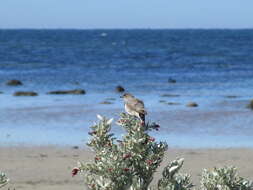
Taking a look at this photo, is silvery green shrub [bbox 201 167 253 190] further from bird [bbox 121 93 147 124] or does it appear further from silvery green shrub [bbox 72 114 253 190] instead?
bird [bbox 121 93 147 124]

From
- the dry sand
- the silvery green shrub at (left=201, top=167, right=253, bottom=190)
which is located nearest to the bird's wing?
the silvery green shrub at (left=201, top=167, right=253, bottom=190)

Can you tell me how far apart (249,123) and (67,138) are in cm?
679

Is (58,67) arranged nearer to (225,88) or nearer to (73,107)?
(225,88)

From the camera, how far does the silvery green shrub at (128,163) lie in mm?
5648

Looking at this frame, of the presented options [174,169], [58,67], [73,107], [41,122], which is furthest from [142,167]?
[58,67]

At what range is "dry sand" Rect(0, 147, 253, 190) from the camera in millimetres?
15930

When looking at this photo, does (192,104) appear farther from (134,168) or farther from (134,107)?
(134,168)

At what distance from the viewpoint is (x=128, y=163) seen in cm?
587

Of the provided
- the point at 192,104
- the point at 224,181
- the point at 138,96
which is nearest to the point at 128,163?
the point at 224,181

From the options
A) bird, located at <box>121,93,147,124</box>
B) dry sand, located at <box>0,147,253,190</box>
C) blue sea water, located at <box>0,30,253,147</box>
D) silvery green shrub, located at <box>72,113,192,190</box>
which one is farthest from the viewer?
blue sea water, located at <box>0,30,253,147</box>

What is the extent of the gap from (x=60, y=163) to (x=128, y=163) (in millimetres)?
12310

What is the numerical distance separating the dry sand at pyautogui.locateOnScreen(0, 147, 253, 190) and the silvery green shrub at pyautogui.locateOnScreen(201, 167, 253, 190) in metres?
9.50

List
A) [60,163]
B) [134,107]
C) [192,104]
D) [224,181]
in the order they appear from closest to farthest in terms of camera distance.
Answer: [224,181], [134,107], [60,163], [192,104]

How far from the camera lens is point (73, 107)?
1192 inches
